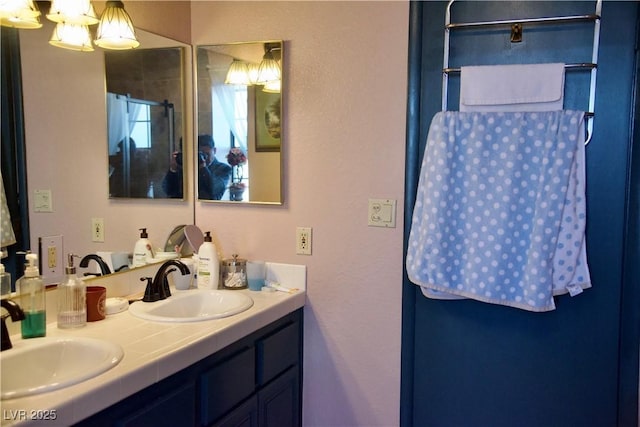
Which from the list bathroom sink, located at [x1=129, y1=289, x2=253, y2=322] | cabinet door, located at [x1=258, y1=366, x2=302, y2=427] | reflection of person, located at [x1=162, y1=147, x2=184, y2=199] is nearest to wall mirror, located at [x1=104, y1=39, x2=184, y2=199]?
reflection of person, located at [x1=162, y1=147, x2=184, y2=199]

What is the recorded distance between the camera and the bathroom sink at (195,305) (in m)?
1.82

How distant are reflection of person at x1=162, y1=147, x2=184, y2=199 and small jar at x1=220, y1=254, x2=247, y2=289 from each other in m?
0.41

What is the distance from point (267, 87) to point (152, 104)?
51cm

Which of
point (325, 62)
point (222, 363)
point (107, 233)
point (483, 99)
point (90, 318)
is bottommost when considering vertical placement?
point (222, 363)

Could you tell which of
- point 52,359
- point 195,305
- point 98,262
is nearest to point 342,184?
point 195,305

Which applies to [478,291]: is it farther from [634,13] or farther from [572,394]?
[634,13]

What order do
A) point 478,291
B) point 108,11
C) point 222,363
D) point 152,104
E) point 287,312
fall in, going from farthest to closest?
point 152,104 → point 287,312 → point 108,11 → point 478,291 → point 222,363

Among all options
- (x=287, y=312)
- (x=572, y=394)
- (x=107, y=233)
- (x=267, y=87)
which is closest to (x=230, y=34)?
(x=267, y=87)

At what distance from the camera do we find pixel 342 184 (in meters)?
2.09

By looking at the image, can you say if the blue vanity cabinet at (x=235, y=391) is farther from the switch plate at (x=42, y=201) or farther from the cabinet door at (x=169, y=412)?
the switch plate at (x=42, y=201)

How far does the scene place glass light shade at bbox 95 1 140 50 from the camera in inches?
74.9

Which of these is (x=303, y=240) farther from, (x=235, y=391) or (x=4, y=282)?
(x=4, y=282)

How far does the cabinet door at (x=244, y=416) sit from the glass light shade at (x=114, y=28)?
4.62 ft

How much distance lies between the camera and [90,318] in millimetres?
1690
